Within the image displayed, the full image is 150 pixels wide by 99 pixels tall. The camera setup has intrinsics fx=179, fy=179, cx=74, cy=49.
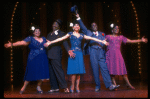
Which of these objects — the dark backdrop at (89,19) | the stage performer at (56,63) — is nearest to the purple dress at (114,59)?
the stage performer at (56,63)

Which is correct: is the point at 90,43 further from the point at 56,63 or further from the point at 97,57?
the point at 56,63

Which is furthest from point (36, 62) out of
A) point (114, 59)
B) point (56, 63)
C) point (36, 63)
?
point (114, 59)

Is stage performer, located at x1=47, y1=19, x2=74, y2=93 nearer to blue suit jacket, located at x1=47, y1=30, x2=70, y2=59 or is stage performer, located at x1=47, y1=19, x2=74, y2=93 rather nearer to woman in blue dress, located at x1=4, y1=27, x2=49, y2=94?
blue suit jacket, located at x1=47, y1=30, x2=70, y2=59

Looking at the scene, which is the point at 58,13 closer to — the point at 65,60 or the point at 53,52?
the point at 65,60

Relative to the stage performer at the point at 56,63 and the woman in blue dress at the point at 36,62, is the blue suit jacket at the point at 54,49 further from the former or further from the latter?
the woman in blue dress at the point at 36,62

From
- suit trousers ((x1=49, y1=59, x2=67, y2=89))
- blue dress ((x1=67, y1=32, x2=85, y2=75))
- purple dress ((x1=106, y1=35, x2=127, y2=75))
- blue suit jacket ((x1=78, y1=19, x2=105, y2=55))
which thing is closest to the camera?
blue dress ((x1=67, y1=32, x2=85, y2=75))

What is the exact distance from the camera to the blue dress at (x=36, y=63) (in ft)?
13.0

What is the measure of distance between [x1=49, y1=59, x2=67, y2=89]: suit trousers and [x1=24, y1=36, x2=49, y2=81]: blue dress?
15 cm

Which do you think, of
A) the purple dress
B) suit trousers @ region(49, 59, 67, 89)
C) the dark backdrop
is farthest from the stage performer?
the dark backdrop

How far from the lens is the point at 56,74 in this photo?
412cm

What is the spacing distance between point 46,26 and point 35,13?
53cm

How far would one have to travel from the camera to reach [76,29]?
4086 mm

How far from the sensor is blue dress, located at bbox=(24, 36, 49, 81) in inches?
156

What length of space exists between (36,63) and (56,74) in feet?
1.71
